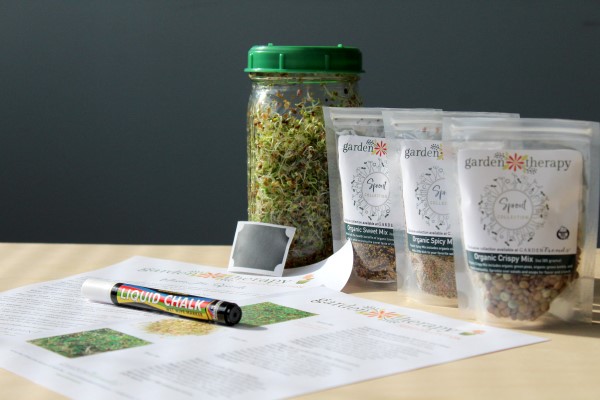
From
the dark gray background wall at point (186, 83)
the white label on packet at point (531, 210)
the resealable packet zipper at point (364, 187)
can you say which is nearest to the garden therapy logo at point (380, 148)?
the resealable packet zipper at point (364, 187)

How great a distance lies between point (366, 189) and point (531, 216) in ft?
0.85

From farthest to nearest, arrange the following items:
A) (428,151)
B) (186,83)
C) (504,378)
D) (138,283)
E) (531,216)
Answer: (186,83) → (138,283) → (428,151) → (531,216) → (504,378)

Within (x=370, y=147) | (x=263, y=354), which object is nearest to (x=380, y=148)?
(x=370, y=147)

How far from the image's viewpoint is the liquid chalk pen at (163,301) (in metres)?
0.84

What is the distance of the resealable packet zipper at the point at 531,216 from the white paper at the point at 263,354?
1.7 inches

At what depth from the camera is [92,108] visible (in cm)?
221

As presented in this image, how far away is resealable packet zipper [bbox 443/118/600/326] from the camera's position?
2.72ft

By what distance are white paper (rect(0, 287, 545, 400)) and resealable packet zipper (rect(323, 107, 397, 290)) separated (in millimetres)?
137

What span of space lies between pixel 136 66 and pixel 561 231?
1.54 metres

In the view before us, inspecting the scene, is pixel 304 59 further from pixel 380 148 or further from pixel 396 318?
pixel 396 318

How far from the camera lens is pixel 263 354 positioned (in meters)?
0.75

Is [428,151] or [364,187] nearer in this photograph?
[428,151]

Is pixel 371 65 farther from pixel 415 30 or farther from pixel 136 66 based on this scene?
pixel 136 66

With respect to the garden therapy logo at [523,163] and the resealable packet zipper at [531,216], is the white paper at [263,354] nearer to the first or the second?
the resealable packet zipper at [531,216]
